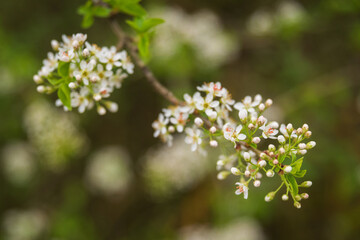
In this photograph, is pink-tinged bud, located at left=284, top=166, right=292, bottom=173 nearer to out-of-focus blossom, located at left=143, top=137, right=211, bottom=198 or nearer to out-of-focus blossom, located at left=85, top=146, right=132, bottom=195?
out-of-focus blossom, located at left=143, top=137, right=211, bottom=198

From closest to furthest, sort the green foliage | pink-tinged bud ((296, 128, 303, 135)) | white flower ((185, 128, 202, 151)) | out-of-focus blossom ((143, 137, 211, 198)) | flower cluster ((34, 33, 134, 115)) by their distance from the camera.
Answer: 1. pink-tinged bud ((296, 128, 303, 135))
2. flower cluster ((34, 33, 134, 115))
3. white flower ((185, 128, 202, 151))
4. the green foliage
5. out-of-focus blossom ((143, 137, 211, 198))

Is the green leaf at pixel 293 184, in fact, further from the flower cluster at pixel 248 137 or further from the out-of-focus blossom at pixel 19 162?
the out-of-focus blossom at pixel 19 162

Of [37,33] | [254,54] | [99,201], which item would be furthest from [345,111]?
[37,33]

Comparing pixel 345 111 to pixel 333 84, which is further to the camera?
pixel 345 111

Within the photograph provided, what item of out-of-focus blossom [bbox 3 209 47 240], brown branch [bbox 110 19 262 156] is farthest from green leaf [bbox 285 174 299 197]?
out-of-focus blossom [bbox 3 209 47 240]

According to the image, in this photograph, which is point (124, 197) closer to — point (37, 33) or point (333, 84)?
point (37, 33)
